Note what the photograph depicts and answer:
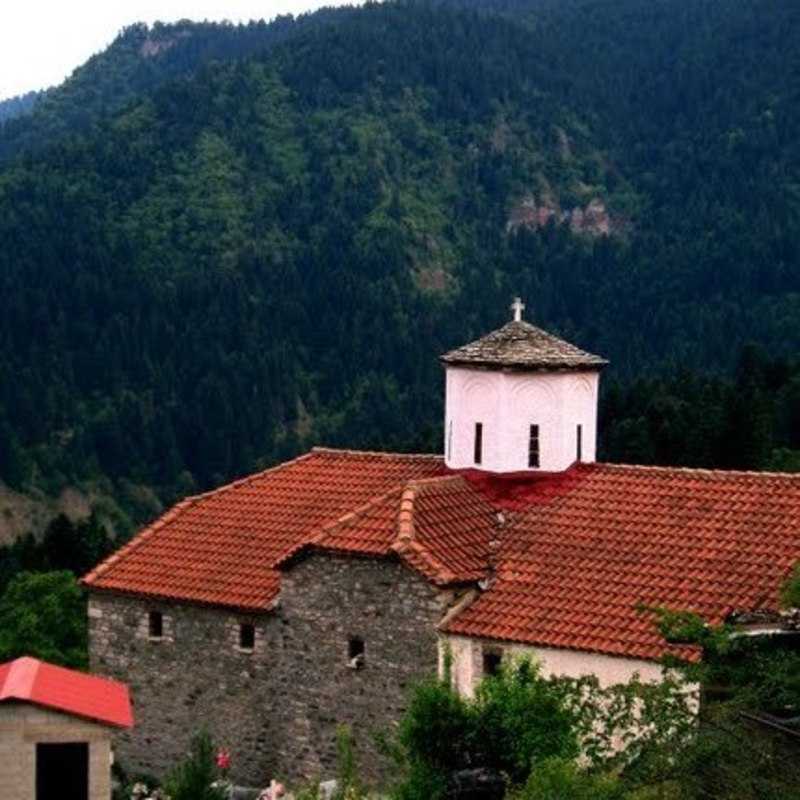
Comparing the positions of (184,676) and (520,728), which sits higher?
(520,728)

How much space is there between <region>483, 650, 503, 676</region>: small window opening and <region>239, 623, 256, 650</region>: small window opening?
4.23 m

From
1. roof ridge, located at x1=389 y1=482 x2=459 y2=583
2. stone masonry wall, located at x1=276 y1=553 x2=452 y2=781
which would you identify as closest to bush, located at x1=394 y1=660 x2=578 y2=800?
roof ridge, located at x1=389 y1=482 x2=459 y2=583

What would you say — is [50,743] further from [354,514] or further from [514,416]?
[514,416]

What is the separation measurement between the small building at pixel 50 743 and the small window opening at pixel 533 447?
12.0m

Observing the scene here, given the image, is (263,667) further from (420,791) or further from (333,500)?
(420,791)

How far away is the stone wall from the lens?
30484 millimetres

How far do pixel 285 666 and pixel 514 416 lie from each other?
18.3ft

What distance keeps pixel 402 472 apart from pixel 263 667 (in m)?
4.32

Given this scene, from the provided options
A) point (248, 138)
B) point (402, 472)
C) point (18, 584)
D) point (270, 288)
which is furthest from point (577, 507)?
point (248, 138)

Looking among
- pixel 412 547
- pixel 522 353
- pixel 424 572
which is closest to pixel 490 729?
pixel 424 572

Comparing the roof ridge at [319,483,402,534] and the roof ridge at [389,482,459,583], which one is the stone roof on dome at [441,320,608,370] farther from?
the roof ridge at [389,482,459,583]

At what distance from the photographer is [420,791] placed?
2503cm

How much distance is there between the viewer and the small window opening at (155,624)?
33.9 m

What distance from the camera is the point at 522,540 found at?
105ft
